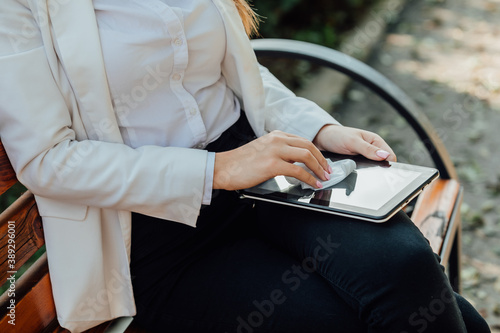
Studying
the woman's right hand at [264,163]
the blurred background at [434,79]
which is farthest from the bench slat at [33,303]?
the blurred background at [434,79]

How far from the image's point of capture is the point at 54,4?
4.32 ft

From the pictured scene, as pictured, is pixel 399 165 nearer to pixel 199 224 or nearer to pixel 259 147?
pixel 259 147

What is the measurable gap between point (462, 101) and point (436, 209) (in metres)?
2.39

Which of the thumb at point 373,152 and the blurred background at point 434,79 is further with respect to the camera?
the blurred background at point 434,79

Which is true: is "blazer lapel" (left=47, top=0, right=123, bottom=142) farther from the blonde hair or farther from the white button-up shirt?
the blonde hair

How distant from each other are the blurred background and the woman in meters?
1.43

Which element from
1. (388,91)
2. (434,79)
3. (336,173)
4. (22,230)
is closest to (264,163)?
(336,173)

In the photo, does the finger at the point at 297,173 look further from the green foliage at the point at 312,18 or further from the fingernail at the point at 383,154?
the green foliage at the point at 312,18

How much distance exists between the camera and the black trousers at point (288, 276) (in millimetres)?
1281

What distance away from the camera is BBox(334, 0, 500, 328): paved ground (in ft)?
9.61

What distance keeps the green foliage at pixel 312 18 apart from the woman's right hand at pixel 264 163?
294cm

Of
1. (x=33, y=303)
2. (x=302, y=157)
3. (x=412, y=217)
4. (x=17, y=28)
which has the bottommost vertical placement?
(x=412, y=217)

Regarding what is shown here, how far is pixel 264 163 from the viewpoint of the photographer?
1388mm

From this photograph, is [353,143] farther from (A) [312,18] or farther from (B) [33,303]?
(A) [312,18]
